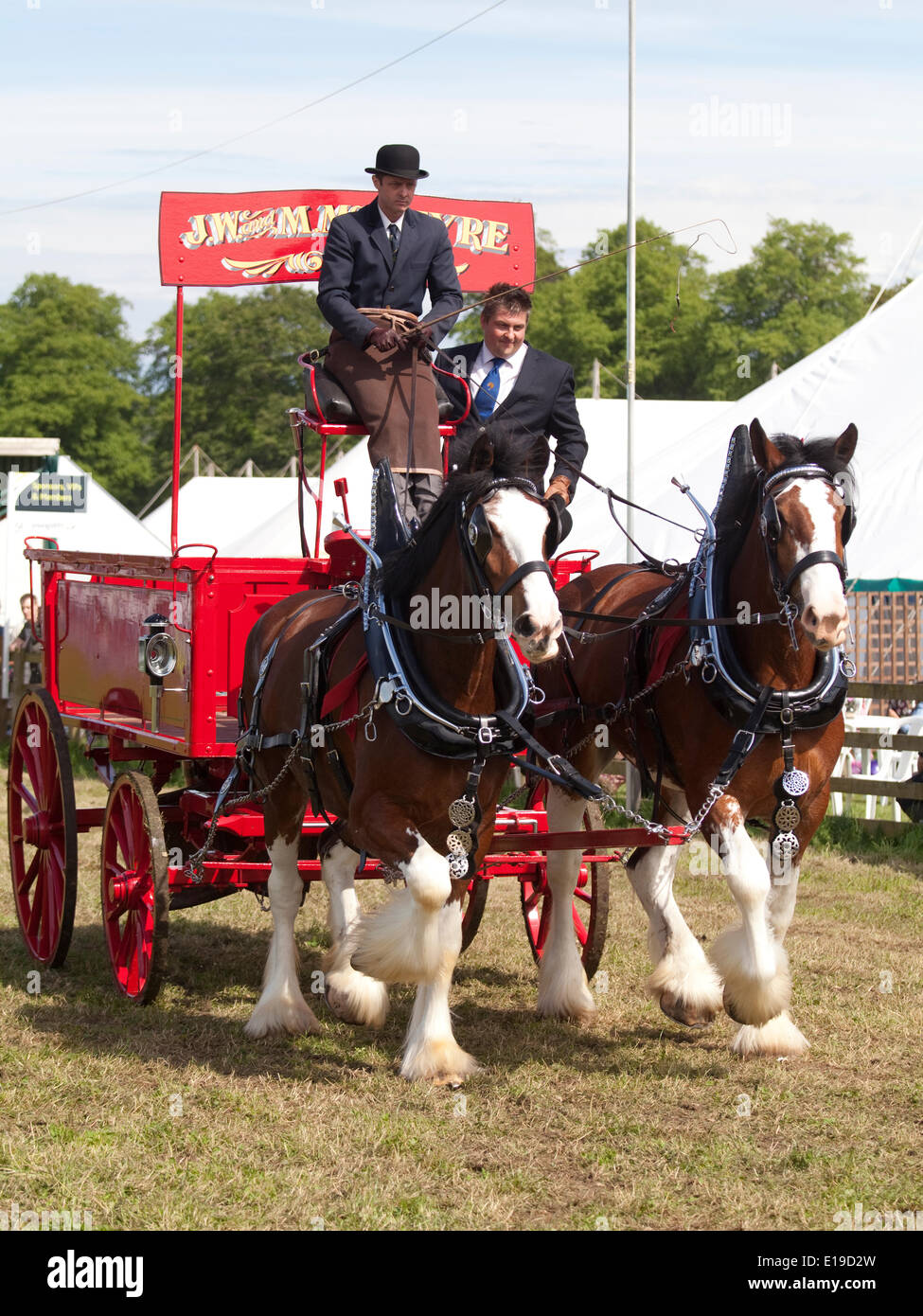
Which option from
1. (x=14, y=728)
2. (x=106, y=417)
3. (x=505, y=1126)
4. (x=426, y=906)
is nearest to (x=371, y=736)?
(x=426, y=906)

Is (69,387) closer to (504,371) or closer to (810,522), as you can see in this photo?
(504,371)

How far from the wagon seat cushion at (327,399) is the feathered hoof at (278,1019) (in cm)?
234

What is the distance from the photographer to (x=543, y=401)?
627 centimetres

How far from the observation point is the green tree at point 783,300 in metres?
49.1

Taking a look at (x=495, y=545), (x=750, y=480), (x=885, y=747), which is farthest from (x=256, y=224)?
(x=885, y=747)

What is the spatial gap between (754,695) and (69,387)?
53087 millimetres

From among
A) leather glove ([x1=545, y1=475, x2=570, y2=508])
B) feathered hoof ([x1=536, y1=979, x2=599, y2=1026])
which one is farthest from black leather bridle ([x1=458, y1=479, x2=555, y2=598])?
feathered hoof ([x1=536, y1=979, x2=599, y2=1026])

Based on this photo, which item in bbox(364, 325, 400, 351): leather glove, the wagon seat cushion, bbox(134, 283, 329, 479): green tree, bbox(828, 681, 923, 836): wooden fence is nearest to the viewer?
bbox(364, 325, 400, 351): leather glove

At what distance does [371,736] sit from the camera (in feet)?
16.1

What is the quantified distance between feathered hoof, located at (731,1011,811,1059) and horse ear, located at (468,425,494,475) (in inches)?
90.7

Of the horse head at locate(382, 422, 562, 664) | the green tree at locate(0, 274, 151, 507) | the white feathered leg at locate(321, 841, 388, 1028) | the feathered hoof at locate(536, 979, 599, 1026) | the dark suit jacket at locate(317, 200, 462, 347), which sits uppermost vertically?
the green tree at locate(0, 274, 151, 507)

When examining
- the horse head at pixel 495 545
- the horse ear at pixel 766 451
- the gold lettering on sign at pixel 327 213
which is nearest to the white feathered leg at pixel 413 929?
the horse head at pixel 495 545

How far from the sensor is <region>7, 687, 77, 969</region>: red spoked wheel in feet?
21.6

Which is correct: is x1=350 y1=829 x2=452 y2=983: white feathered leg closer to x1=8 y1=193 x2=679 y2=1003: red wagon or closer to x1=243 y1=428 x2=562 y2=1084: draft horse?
x1=243 y1=428 x2=562 y2=1084: draft horse
